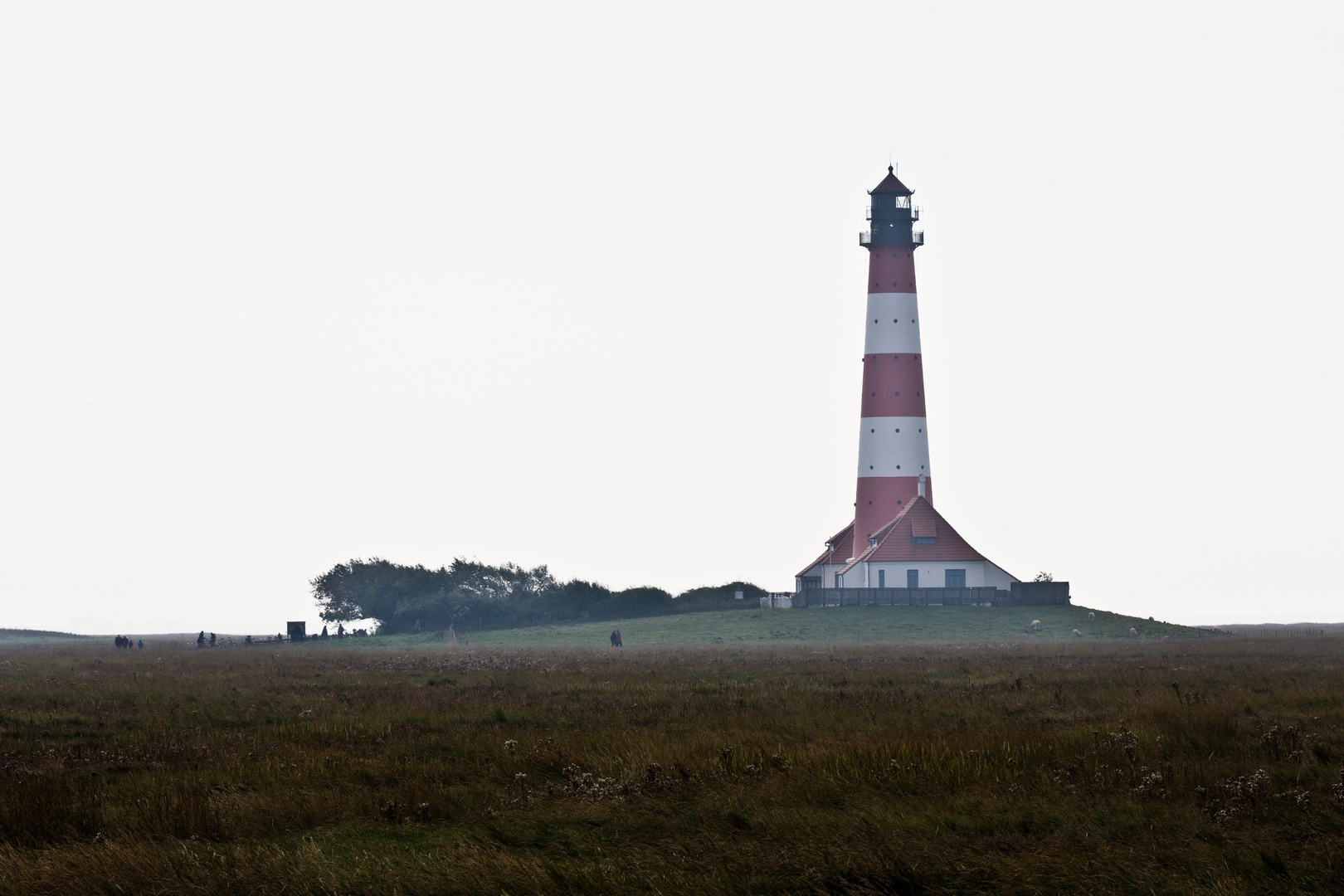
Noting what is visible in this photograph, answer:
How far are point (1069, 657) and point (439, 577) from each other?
61683 millimetres

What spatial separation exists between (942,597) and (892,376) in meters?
13.6

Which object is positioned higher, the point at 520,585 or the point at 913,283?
the point at 913,283

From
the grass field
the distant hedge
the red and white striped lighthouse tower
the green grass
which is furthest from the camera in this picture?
the grass field

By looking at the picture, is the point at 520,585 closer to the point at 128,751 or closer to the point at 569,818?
the point at 128,751

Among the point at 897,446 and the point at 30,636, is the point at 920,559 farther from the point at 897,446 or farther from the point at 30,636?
the point at 30,636

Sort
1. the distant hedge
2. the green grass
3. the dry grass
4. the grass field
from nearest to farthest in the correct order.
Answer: the dry grass
the green grass
the distant hedge
the grass field

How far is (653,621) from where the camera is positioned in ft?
297

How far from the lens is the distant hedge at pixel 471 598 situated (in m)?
103

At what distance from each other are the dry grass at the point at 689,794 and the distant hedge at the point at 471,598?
69.7m

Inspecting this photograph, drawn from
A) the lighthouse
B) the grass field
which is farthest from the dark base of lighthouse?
the grass field

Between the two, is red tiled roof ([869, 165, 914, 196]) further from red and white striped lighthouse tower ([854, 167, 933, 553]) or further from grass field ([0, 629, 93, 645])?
grass field ([0, 629, 93, 645])

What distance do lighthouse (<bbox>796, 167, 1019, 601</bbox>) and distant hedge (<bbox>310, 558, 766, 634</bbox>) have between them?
55.2 feet

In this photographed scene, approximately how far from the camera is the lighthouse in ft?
287

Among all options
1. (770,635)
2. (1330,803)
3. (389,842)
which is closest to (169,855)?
(389,842)
